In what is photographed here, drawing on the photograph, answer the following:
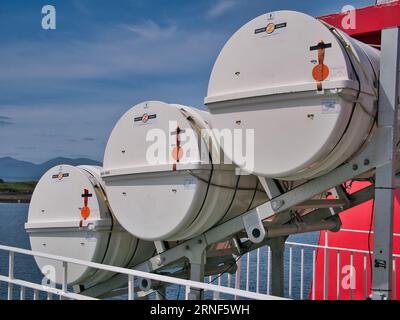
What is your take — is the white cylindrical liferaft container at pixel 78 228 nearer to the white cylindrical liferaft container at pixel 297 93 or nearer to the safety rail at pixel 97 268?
the safety rail at pixel 97 268

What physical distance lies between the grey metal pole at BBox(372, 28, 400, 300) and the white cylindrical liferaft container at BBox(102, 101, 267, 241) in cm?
122

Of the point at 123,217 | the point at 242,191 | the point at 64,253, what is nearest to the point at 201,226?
the point at 242,191

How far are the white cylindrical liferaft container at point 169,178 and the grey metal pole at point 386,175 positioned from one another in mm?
1217

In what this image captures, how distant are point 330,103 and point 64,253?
3110mm

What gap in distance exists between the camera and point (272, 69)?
12.0 ft

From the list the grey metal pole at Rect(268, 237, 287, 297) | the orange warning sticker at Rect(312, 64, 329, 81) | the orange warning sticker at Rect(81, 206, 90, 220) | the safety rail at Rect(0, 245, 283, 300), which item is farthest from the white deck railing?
the orange warning sticker at Rect(312, 64, 329, 81)

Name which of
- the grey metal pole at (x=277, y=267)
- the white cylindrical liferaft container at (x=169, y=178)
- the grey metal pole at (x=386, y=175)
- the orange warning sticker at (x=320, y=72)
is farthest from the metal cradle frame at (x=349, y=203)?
the grey metal pole at (x=277, y=267)

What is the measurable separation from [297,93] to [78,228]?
265 centimetres

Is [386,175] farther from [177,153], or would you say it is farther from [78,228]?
[78,228]

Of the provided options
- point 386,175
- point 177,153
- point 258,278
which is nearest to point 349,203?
point 386,175

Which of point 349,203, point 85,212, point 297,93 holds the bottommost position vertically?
point 85,212

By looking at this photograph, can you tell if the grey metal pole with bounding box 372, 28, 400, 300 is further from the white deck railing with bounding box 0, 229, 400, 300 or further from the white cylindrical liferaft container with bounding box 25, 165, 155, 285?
the white cylindrical liferaft container with bounding box 25, 165, 155, 285

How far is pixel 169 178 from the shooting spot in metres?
4.23

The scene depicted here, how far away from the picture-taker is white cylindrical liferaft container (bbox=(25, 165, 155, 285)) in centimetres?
504
